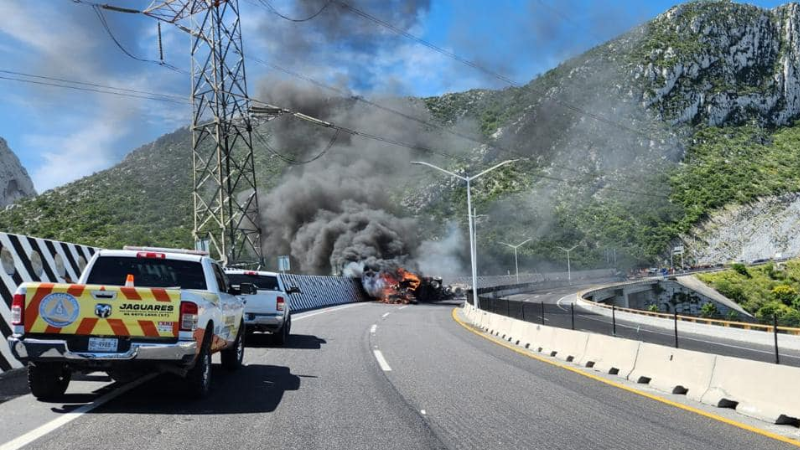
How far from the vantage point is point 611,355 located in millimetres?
11523

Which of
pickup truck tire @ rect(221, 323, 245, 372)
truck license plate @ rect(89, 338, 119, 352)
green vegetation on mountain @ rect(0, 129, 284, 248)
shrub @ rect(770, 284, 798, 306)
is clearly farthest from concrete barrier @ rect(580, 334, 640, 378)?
shrub @ rect(770, 284, 798, 306)

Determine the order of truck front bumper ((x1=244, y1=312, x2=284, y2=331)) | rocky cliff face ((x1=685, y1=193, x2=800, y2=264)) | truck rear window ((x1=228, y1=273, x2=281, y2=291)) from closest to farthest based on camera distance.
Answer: truck front bumper ((x1=244, y1=312, x2=284, y2=331)) → truck rear window ((x1=228, y1=273, x2=281, y2=291)) → rocky cliff face ((x1=685, y1=193, x2=800, y2=264))

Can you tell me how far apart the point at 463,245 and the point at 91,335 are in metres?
85.8

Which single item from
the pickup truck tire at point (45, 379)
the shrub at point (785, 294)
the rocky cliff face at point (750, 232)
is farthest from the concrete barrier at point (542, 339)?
the rocky cliff face at point (750, 232)

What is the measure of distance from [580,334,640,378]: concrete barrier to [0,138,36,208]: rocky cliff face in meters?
123

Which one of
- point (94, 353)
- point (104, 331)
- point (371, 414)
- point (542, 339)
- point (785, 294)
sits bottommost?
point (371, 414)

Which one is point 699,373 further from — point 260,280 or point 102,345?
point 260,280

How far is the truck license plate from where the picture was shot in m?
7.07

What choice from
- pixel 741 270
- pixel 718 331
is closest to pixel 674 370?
pixel 718 331

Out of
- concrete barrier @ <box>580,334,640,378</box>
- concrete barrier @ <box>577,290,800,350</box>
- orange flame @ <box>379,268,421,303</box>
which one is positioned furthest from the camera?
orange flame @ <box>379,268,421,303</box>

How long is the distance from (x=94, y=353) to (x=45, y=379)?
90cm

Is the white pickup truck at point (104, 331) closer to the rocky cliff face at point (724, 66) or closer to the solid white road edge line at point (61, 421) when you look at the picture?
the solid white road edge line at point (61, 421)

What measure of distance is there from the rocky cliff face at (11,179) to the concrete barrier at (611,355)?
12329 cm

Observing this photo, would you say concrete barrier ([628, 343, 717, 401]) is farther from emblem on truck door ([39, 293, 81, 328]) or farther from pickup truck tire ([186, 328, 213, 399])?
emblem on truck door ([39, 293, 81, 328])
